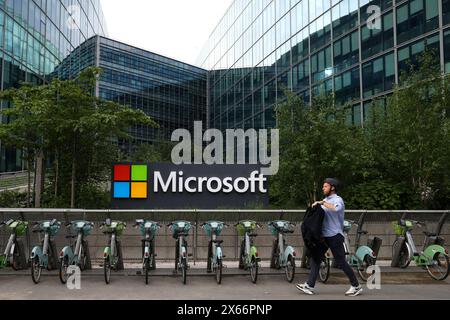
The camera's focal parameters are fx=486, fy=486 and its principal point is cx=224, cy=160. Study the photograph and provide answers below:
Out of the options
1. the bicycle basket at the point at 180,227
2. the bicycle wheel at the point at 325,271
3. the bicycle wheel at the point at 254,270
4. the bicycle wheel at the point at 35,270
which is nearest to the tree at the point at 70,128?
the bicycle basket at the point at 180,227

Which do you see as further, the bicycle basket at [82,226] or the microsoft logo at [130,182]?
the microsoft logo at [130,182]

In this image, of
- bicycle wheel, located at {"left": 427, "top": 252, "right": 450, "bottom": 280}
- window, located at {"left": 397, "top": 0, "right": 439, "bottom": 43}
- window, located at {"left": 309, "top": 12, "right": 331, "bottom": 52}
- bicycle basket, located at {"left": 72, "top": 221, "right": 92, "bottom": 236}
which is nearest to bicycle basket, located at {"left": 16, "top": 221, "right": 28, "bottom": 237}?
bicycle basket, located at {"left": 72, "top": 221, "right": 92, "bottom": 236}

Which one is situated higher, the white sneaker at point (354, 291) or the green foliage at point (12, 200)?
the green foliage at point (12, 200)

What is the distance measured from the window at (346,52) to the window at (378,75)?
184cm

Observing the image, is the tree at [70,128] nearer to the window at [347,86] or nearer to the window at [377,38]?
the window at [377,38]

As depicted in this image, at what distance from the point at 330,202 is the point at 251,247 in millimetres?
1988

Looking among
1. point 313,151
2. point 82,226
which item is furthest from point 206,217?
point 313,151

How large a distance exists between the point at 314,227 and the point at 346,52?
33107 mm

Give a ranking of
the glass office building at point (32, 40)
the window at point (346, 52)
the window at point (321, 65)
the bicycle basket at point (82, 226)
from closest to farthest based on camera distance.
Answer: the bicycle basket at point (82, 226)
the glass office building at point (32, 40)
the window at point (346, 52)
the window at point (321, 65)

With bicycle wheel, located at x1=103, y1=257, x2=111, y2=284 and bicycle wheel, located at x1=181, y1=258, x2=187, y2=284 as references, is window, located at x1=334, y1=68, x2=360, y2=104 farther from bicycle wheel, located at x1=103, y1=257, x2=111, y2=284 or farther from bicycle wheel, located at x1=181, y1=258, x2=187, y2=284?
bicycle wheel, located at x1=103, y1=257, x2=111, y2=284

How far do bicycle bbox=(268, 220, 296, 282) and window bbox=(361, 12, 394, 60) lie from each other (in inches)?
1077

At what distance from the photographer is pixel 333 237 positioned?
7.62 metres

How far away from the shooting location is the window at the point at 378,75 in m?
33.1

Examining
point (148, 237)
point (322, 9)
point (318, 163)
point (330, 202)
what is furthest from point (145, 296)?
point (322, 9)
